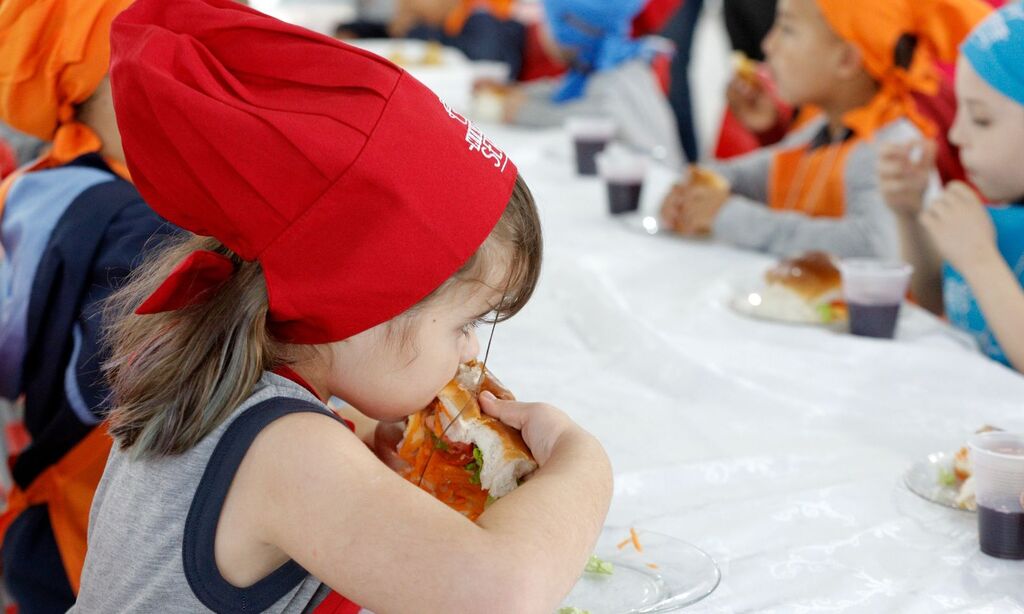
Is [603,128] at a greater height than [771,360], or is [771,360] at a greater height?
[771,360]

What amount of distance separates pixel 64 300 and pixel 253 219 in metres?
0.66

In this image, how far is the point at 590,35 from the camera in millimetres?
3822

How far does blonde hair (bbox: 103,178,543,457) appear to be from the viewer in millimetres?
897

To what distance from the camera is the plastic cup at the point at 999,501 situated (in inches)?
41.4

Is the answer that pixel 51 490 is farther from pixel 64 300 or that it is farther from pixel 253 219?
pixel 253 219

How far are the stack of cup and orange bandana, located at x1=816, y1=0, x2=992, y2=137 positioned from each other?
50 cm

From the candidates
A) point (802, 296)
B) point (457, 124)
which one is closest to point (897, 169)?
point (802, 296)

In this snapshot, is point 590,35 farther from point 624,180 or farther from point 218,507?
Result: point 218,507

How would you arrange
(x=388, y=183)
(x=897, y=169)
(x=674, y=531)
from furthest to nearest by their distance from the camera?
(x=897, y=169) < (x=674, y=531) < (x=388, y=183)

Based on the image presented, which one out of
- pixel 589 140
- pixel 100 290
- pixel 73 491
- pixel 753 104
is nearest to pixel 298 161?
pixel 100 290

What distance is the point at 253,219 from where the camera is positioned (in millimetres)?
846

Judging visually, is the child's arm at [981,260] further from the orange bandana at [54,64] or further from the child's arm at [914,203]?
the orange bandana at [54,64]

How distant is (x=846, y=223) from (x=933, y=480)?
117 cm

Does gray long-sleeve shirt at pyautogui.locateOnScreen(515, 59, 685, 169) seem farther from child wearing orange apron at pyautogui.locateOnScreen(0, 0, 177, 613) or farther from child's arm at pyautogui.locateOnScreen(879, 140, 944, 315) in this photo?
child wearing orange apron at pyautogui.locateOnScreen(0, 0, 177, 613)
